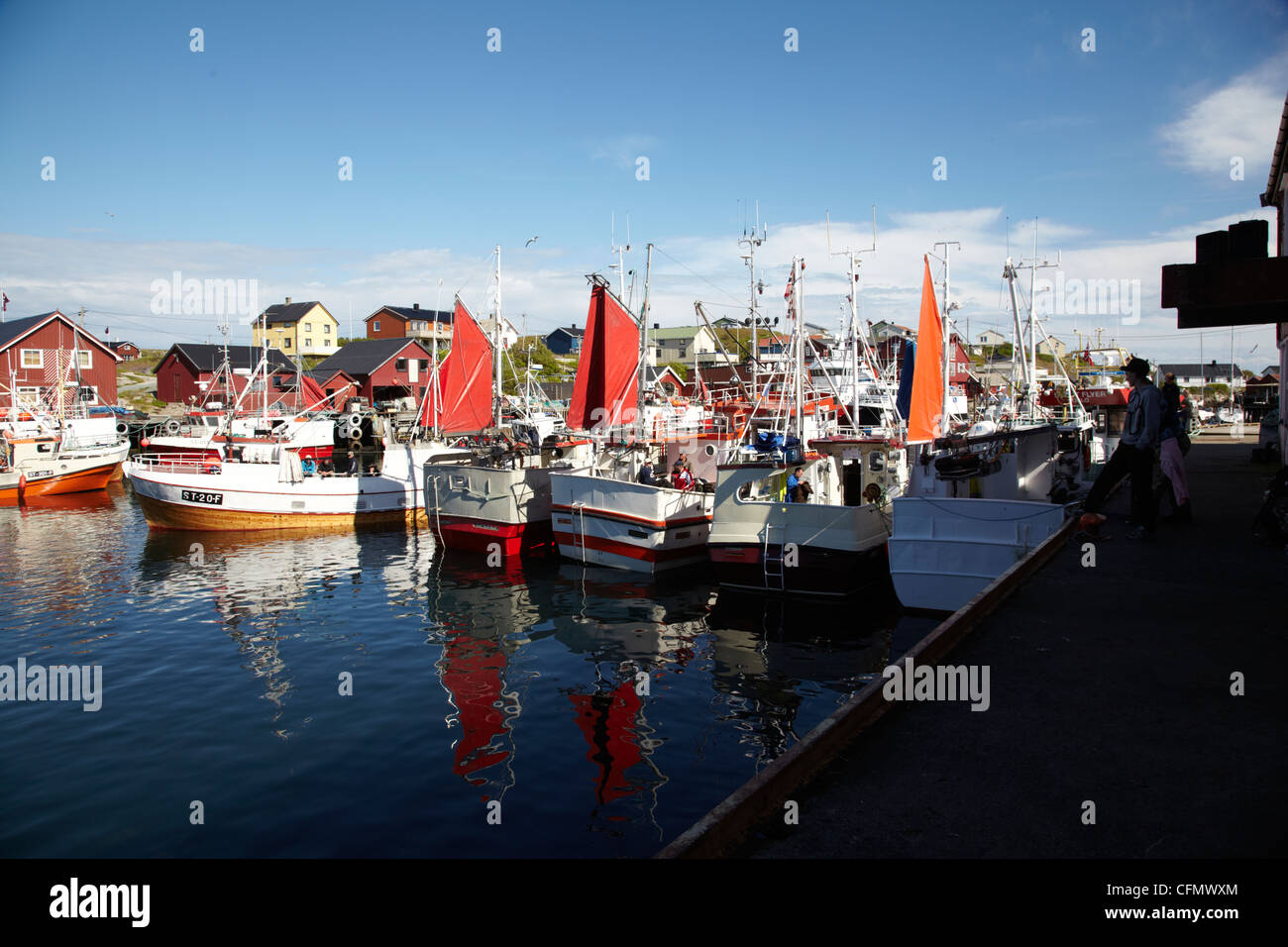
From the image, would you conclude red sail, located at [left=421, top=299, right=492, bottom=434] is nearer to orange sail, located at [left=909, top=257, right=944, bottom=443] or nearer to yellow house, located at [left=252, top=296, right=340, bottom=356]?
orange sail, located at [left=909, top=257, right=944, bottom=443]

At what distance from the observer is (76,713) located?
12.7 meters

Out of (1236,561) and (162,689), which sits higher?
(1236,561)

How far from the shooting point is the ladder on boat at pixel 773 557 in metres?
19.1

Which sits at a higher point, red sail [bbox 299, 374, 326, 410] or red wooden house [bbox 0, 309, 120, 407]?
red wooden house [bbox 0, 309, 120, 407]

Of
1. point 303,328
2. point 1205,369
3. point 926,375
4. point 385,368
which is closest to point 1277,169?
point 926,375

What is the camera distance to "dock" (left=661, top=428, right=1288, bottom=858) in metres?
4.87

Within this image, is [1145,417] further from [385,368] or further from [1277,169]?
[385,368]

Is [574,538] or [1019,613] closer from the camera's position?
[1019,613]

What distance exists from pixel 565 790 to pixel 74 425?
50.6m

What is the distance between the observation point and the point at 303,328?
8706 centimetres

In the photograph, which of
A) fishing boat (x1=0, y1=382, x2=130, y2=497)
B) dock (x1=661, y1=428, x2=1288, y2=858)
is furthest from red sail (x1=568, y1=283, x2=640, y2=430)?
fishing boat (x1=0, y1=382, x2=130, y2=497)

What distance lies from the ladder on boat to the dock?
9295 millimetres
